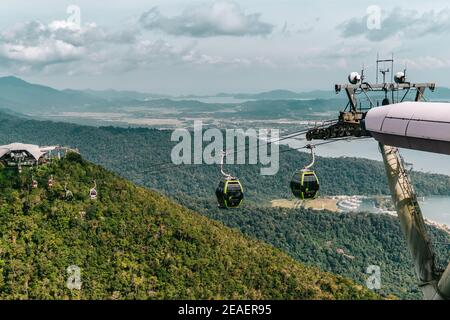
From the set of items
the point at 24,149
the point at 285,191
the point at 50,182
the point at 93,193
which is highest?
the point at 24,149

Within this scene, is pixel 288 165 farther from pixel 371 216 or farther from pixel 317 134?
pixel 317 134

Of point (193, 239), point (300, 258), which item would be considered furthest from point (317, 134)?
point (300, 258)

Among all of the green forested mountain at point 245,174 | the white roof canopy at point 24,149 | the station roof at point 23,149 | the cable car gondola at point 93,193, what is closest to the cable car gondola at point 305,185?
the cable car gondola at point 93,193

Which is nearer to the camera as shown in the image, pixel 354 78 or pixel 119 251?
pixel 354 78

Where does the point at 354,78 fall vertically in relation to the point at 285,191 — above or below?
above

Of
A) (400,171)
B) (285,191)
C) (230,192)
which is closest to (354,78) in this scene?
(400,171)

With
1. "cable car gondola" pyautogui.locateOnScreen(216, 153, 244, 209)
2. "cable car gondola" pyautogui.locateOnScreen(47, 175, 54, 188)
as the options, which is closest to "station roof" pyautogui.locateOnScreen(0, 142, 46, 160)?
"cable car gondola" pyautogui.locateOnScreen(47, 175, 54, 188)

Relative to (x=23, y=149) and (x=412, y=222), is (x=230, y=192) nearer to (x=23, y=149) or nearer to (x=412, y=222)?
(x=412, y=222)
